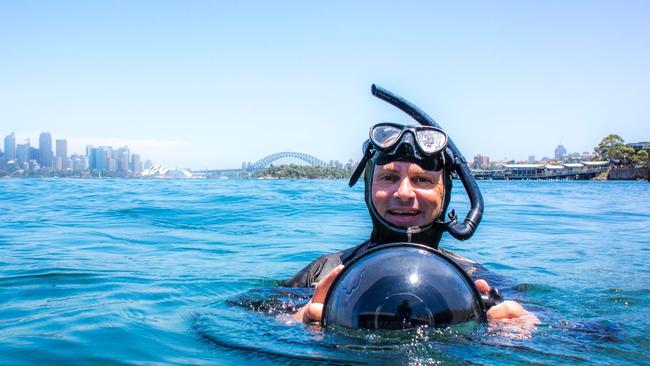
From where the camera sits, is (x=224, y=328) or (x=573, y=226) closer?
(x=224, y=328)

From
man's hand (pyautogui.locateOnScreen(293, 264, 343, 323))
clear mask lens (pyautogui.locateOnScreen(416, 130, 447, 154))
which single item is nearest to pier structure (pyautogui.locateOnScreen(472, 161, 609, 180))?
clear mask lens (pyautogui.locateOnScreen(416, 130, 447, 154))

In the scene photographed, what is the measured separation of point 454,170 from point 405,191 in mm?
652

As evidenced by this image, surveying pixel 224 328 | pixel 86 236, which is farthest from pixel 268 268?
pixel 86 236

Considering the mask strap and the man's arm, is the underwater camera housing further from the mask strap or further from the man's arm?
the man's arm

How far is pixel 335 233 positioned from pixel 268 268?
13.6 feet

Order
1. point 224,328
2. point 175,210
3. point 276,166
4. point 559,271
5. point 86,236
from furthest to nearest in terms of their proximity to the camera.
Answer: point 276,166, point 175,210, point 86,236, point 559,271, point 224,328

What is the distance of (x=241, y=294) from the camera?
17.1 feet

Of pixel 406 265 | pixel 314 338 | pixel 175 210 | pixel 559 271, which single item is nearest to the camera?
pixel 406 265

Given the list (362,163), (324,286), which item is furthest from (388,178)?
(324,286)

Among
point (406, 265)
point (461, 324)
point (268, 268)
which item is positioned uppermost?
point (406, 265)

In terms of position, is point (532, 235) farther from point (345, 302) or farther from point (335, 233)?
point (345, 302)

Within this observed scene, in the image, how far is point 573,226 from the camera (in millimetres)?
13234

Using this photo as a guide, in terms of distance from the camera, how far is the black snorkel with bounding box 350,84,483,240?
4.06m

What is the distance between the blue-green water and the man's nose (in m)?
1.03
